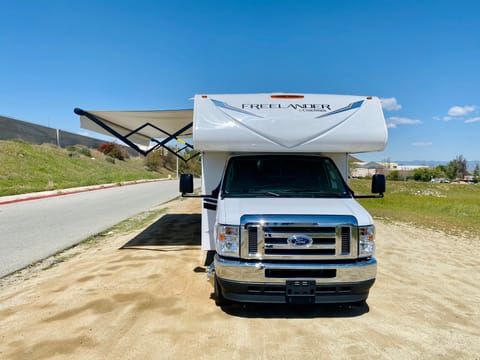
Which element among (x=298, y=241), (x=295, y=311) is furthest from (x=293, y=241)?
(x=295, y=311)

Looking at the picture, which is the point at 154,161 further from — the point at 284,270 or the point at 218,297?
the point at 284,270

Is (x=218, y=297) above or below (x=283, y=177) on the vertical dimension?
below

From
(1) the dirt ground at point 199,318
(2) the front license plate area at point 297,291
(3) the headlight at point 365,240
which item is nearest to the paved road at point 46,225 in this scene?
(1) the dirt ground at point 199,318

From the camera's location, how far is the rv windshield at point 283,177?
5.72m

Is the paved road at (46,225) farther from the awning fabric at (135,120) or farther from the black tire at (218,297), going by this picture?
the black tire at (218,297)

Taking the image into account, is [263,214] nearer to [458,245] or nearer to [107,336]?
[107,336]

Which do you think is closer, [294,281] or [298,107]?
[294,281]

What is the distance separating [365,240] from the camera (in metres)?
4.63

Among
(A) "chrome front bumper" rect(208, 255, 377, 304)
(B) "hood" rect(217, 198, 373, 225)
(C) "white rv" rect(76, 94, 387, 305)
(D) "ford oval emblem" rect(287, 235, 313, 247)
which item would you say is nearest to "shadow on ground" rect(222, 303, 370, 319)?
(C) "white rv" rect(76, 94, 387, 305)

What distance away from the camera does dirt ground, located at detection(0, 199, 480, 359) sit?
3.95 m

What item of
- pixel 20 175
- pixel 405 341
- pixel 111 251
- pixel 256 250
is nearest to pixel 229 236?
pixel 256 250

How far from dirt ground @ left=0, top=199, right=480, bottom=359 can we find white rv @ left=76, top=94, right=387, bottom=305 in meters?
0.40

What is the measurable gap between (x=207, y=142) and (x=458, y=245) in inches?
300

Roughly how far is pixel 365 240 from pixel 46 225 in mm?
10137
